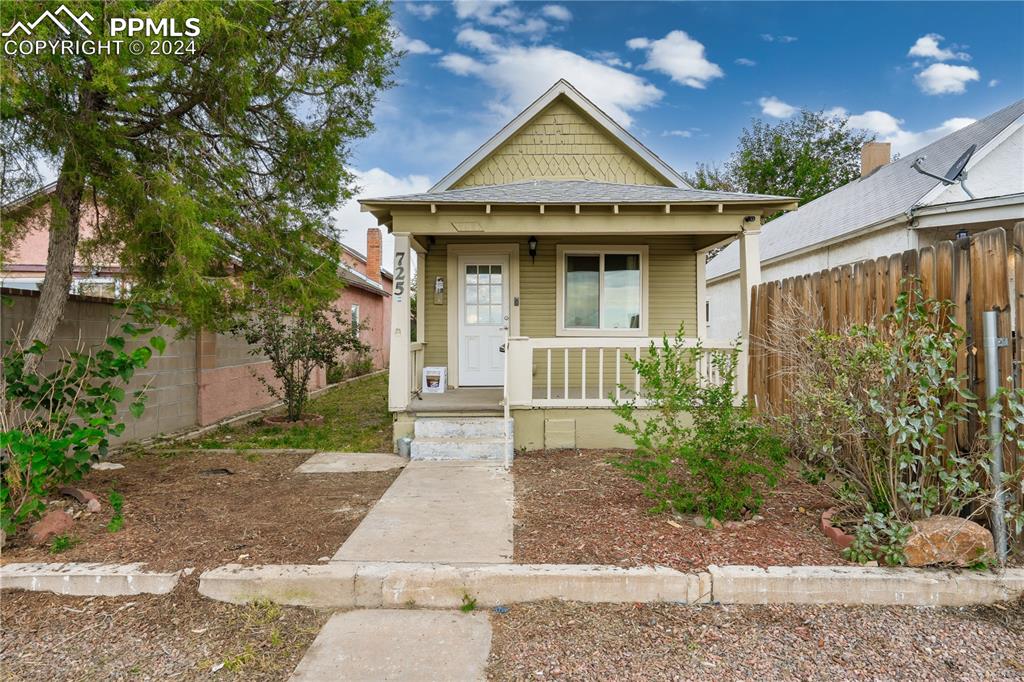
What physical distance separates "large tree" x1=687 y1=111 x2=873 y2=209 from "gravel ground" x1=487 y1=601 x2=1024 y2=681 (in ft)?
92.8

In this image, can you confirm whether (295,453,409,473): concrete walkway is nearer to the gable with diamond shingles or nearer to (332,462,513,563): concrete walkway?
(332,462,513,563): concrete walkway

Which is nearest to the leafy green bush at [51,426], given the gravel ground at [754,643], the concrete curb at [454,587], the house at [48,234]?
the house at [48,234]

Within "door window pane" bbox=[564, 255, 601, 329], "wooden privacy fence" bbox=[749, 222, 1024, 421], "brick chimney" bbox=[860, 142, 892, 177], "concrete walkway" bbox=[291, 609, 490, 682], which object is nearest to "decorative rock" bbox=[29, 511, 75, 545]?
"concrete walkway" bbox=[291, 609, 490, 682]

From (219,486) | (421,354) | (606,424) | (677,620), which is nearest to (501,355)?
(421,354)

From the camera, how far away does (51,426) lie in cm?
373

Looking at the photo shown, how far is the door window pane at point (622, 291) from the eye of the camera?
858 centimetres

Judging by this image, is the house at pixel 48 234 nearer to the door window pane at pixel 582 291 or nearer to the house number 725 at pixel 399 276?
the house number 725 at pixel 399 276

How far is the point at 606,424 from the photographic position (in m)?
6.44

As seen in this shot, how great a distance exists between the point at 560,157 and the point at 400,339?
4.85 m

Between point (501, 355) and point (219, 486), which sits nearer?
point (219, 486)

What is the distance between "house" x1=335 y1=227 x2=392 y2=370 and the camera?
17.0m

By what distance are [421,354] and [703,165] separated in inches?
1201

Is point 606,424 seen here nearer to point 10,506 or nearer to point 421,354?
point 421,354

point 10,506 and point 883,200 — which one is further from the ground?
point 883,200
